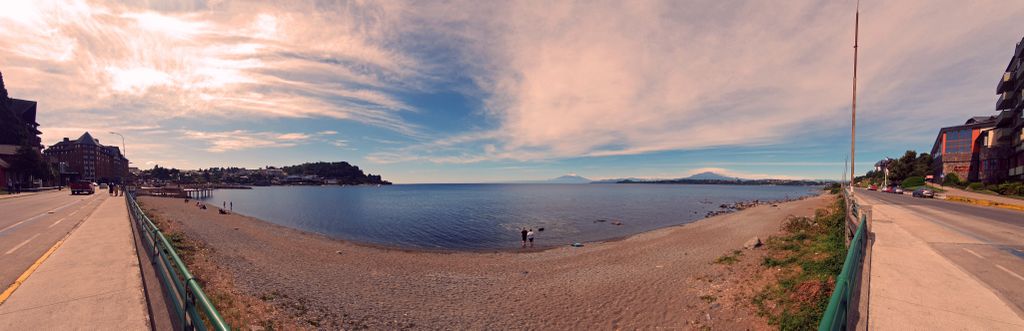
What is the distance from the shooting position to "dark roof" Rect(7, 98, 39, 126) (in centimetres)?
9731

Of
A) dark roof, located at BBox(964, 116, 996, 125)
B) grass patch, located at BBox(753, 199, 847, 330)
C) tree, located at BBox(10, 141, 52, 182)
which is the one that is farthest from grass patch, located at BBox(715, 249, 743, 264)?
tree, located at BBox(10, 141, 52, 182)

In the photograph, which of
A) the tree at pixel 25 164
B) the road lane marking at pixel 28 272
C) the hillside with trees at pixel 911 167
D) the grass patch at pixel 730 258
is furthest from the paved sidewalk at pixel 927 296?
the tree at pixel 25 164

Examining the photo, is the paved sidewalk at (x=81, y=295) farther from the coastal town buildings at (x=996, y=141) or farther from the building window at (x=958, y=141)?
the building window at (x=958, y=141)

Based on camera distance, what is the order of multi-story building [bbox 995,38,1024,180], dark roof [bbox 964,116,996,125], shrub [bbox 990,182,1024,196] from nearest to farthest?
1. shrub [bbox 990,182,1024,196]
2. multi-story building [bbox 995,38,1024,180]
3. dark roof [bbox 964,116,996,125]

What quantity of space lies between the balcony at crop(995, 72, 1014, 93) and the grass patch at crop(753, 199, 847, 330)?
2706 inches

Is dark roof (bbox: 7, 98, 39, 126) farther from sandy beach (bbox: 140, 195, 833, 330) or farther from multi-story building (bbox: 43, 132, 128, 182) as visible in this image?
sandy beach (bbox: 140, 195, 833, 330)

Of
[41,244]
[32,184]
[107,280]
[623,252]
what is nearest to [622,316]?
[623,252]

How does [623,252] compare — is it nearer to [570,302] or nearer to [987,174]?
[570,302]

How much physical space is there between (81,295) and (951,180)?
10678 centimetres

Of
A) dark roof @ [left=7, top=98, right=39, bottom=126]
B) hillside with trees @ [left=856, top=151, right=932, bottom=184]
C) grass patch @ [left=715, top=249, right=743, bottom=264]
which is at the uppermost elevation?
dark roof @ [left=7, top=98, right=39, bottom=126]

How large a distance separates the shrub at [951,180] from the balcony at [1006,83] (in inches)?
658

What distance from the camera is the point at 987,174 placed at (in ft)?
179

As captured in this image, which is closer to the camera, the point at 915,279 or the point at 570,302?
the point at 915,279

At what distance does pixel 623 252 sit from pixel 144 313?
2304 centimetres
